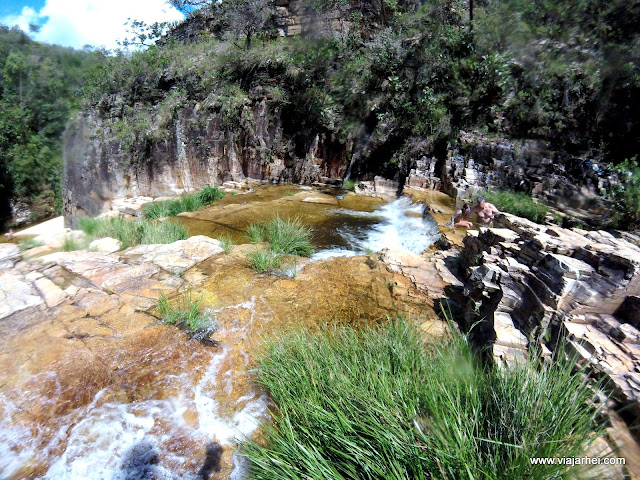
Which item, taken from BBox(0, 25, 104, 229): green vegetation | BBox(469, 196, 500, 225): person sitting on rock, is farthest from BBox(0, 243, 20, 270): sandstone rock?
BBox(0, 25, 104, 229): green vegetation

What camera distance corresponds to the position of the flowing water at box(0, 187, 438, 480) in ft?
6.43

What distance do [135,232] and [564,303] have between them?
5.83m

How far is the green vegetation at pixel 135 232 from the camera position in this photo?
5000mm

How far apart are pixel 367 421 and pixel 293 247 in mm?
3416

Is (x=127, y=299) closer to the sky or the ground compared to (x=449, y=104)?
closer to the ground

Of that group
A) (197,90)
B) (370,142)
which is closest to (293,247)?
(370,142)

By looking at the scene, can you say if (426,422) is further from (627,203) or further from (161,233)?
(627,203)

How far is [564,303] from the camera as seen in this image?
8.21ft

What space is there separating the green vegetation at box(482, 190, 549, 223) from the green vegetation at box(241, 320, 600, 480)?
5379mm

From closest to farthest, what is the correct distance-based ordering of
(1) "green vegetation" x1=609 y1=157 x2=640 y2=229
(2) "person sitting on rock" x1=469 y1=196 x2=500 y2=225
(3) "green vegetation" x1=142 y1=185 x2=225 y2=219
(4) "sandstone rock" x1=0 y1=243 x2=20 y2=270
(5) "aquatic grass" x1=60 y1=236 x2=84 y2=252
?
(4) "sandstone rock" x1=0 y1=243 x2=20 y2=270 → (5) "aquatic grass" x1=60 y1=236 x2=84 y2=252 → (1) "green vegetation" x1=609 y1=157 x2=640 y2=229 → (2) "person sitting on rock" x1=469 y1=196 x2=500 y2=225 → (3) "green vegetation" x1=142 y1=185 x2=225 y2=219

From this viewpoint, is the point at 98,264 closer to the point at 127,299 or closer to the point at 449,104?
the point at 127,299

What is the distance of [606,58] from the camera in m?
8.29

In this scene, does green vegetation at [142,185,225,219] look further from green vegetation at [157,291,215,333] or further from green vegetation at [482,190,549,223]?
green vegetation at [482,190,549,223]

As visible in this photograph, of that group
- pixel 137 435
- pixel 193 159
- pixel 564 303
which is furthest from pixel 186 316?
pixel 193 159
